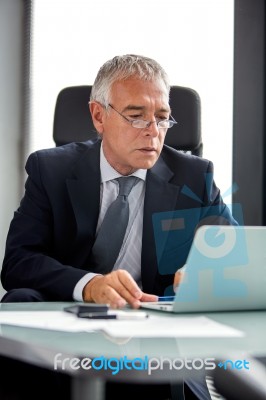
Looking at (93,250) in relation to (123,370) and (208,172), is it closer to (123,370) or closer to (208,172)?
(208,172)

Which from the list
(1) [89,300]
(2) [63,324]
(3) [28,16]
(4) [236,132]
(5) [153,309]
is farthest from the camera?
(3) [28,16]

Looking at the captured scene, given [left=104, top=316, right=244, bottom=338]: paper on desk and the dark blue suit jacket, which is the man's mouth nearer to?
the dark blue suit jacket

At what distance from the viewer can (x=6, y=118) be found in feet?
10.8

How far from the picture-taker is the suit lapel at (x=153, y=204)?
193 centimetres

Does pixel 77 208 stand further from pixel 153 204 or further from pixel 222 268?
pixel 222 268

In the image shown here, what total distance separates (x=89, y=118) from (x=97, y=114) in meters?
0.10

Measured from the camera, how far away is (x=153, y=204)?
6.57 ft

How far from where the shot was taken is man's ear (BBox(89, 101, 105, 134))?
7.09ft

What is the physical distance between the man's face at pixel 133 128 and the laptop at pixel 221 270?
809 millimetres

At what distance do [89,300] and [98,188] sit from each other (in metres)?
0.59

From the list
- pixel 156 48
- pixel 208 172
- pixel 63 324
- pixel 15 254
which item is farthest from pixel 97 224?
pixel 156 48

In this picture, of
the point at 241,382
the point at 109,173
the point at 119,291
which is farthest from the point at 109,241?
the point at 241,382
